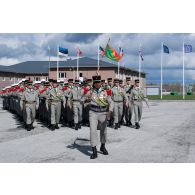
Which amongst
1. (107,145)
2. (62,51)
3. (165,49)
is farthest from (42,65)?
(107,145)

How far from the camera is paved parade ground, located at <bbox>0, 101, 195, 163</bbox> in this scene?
8.16 metres

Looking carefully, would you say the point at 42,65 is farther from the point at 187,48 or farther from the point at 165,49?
the point at 187,48

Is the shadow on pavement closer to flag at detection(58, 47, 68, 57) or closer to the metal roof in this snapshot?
flag at detection(58, 47, 68, 57)

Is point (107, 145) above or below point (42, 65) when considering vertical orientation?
below

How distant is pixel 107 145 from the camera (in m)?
9.91

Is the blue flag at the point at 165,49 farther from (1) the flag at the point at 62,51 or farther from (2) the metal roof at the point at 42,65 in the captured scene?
(1) the flag at the point at 62,51

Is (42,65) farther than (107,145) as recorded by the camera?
Yes

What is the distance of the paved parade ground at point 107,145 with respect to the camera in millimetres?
8156

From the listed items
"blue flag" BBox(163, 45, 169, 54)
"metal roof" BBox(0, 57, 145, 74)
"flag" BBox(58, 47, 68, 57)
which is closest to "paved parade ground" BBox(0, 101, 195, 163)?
"flag" BBox(58, 47, 68, 57)

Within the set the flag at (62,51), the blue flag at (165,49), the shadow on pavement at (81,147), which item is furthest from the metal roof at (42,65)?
the shadow on pavement at (81,147)

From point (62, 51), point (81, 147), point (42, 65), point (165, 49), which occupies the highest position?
point (42, 65)

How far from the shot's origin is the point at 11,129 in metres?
14.1

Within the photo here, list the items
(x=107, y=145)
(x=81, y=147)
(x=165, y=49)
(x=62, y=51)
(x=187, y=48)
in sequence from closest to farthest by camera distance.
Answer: (x=81, y=147) < (x=107, y=145) < (x=62, y=51) < (x=187, y=48) < (x=165, y=49)
